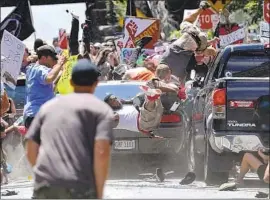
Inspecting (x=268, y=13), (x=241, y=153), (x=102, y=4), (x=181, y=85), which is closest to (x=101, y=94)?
(x=181, y=85)

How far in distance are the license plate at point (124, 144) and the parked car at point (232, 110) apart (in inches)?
34.9

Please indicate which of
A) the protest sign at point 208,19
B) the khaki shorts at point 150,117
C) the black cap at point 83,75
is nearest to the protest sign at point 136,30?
the protest sign at point 208,19

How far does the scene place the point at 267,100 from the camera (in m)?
11.6

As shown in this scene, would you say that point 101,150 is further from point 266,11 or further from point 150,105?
point 266,11

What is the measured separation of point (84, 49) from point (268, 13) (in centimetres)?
531

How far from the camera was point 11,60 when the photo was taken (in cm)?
1393

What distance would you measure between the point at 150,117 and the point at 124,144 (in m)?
0.56

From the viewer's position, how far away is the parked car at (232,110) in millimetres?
11703

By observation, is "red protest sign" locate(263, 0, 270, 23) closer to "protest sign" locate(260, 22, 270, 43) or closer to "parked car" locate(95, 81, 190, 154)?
"protest sign" locate(260, 22, 270, 43)

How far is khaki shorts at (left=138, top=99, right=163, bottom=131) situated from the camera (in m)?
13.3

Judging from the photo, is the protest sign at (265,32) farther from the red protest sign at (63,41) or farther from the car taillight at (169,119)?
the red protest sign at (63,41)

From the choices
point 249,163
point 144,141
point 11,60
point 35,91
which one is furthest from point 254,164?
point 11,60

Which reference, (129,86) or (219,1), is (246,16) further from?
(129,86)

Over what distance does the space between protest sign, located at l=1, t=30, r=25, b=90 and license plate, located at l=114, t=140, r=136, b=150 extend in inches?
66.5
